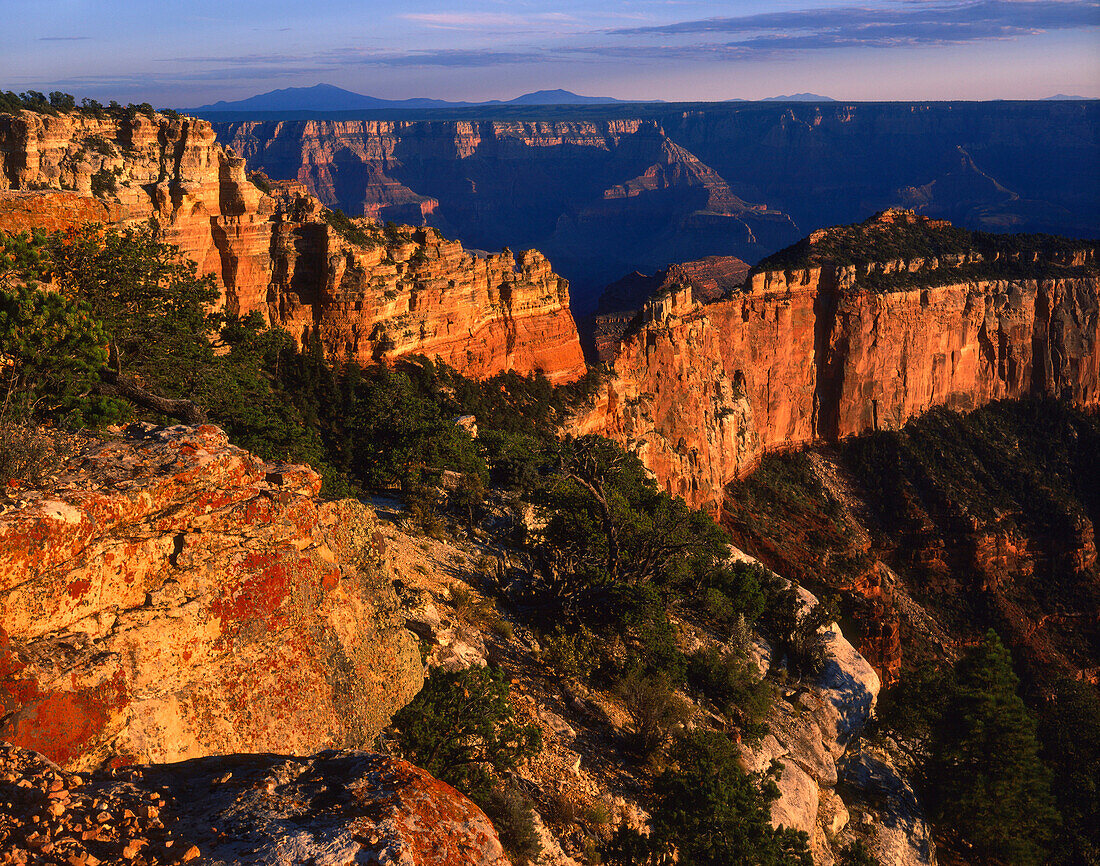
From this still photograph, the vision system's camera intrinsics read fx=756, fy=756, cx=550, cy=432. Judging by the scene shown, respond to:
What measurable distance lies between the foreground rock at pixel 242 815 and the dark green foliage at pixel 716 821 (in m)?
7.96

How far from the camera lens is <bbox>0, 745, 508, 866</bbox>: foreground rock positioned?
6.01m

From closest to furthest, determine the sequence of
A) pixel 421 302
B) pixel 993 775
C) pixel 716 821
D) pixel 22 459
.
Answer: pixel 22 459
pixel 716 821
pixel 993 775
pixel 421 302

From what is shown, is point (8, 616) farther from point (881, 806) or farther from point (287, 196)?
point (287, 196)

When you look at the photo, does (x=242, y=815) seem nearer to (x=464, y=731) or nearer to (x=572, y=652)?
(x=464, y=731)

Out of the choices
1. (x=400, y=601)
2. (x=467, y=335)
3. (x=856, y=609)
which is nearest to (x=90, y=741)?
(x=400, y=601)

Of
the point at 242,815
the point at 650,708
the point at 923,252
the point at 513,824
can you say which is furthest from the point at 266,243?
the point at 923,252

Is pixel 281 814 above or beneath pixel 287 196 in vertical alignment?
beneath

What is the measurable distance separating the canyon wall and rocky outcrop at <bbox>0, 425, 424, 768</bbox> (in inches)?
1025

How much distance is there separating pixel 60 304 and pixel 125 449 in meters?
5.77

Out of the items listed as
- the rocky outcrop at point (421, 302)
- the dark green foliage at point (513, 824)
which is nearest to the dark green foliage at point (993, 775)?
the dark green foliage at point (513, 824)

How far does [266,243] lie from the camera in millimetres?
38812

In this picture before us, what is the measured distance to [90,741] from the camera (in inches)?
333

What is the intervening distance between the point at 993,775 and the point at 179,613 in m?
24.0

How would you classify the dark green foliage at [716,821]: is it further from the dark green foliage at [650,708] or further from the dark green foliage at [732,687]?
the dark green foliage at [732,687]
